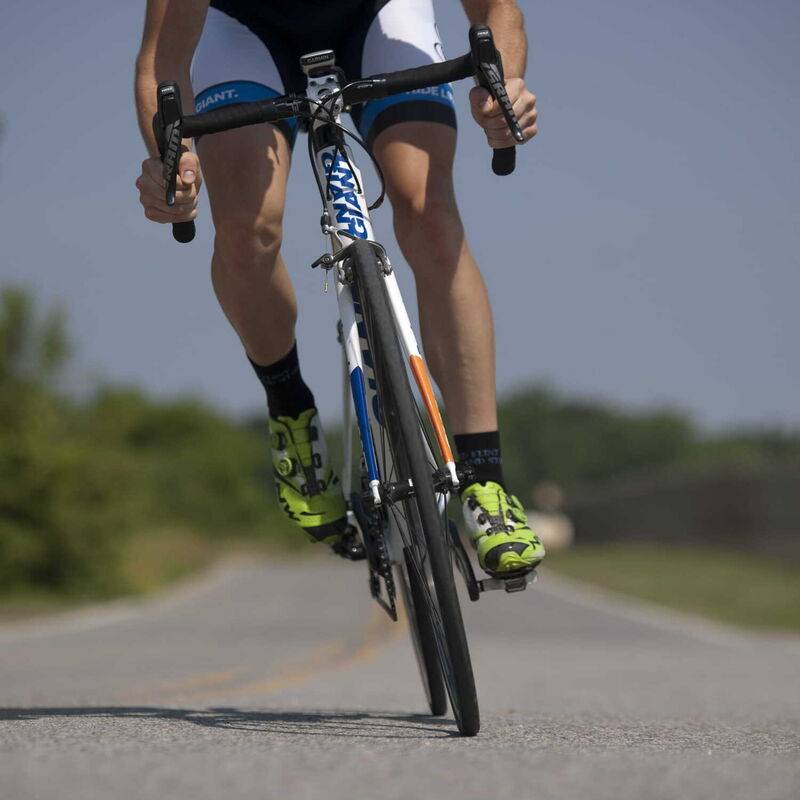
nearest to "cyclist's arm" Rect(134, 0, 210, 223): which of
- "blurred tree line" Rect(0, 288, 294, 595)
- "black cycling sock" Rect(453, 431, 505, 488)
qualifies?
"black cycling sock" Rect(453, 431, 505, 488)

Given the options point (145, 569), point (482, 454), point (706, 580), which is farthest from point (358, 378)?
point (145, 569)

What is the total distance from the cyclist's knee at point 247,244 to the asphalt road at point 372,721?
1296mm

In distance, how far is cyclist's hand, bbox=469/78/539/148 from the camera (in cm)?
344

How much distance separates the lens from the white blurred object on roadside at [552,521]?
64319 mm

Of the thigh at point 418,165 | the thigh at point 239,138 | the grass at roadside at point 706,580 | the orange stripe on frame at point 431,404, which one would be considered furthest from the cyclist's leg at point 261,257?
the grass at roadside at point 706,580

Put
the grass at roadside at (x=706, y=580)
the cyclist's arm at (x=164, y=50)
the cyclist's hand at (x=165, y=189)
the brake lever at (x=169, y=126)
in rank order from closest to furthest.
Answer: the brake lever at (x=169, y=126)
the cyclist's hand at (x=165, y=189)
the cyclist's arm at (x=164, y=50)
the grass at roadside at (x=706, y=580)

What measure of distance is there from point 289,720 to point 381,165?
161 centimetres

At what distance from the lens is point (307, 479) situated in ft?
13.6

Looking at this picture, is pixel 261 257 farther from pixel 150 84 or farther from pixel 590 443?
pixel 590 443

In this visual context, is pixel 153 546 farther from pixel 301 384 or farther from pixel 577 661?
pixel 301 384

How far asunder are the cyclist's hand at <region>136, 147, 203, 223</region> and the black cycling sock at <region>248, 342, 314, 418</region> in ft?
2.65

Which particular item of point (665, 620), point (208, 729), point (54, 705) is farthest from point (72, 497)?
point (208, 729)

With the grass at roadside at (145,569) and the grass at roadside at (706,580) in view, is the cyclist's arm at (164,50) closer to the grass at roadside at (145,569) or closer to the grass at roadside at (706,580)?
the grass at roadside at (145,569)

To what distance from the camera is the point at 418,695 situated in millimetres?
6035
